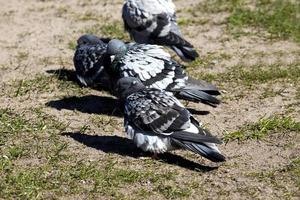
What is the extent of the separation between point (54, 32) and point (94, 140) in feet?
12.7

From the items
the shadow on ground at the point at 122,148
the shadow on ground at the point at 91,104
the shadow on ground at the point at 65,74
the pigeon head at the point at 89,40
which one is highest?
the pigeon head at the point at 89,40

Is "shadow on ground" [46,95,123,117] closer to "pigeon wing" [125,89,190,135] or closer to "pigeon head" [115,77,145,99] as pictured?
"pigeon head" [115,77,145,99]

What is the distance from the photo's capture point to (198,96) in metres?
8.40

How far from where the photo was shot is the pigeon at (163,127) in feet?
22.6

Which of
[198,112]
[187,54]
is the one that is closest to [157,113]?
[198,112]

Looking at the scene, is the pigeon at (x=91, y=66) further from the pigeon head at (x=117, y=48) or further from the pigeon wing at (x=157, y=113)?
the pigeon wing at (x=157, y=113)

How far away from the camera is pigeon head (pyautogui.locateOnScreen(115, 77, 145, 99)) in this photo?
7.66 m

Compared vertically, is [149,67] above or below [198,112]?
above

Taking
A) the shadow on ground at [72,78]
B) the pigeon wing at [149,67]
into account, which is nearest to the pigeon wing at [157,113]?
the pigeon wing at [149,67]

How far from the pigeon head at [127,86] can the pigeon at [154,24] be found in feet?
7.00

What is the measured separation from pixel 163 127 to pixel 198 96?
1.43 m

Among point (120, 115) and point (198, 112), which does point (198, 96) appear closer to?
point (198, 112)

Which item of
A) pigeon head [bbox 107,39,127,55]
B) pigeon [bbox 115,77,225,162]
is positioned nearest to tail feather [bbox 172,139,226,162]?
pigeon [bbox 115,77,225,162]

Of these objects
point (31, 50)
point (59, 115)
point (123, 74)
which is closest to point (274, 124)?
point (123, 74)
